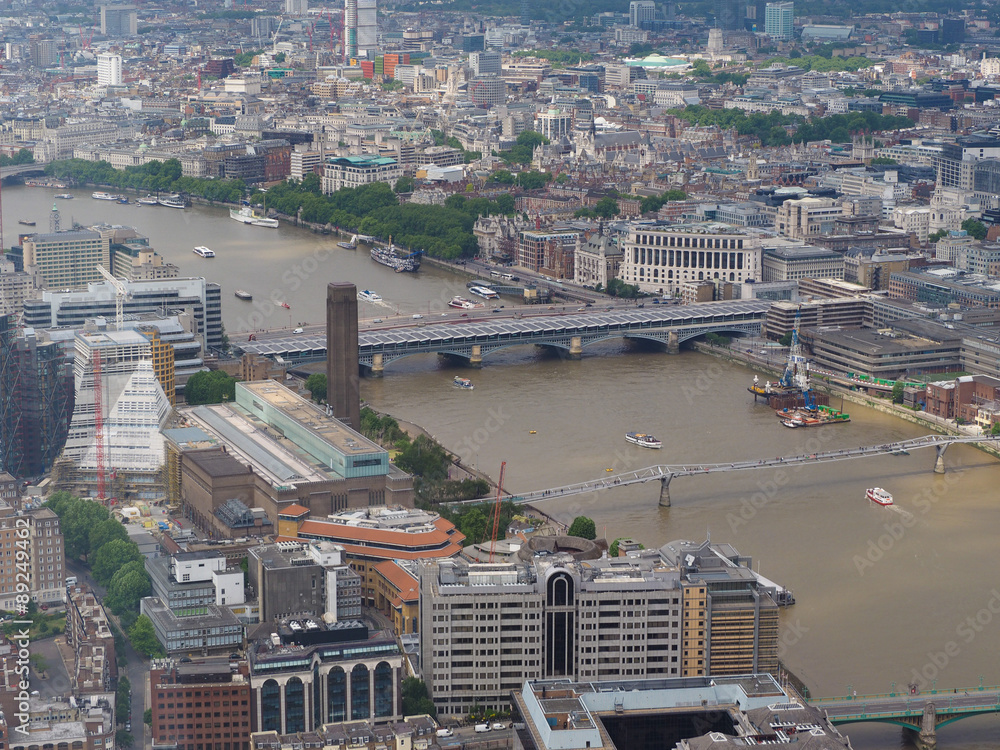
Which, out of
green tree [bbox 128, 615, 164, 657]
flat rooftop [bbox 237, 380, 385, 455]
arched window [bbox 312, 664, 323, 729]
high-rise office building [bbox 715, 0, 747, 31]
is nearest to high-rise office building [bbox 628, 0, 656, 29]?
high-rise office building [bbox 715, 0, 747, 31]

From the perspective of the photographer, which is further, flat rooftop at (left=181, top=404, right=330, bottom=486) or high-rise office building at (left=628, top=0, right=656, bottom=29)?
high-rise office building at (left=628, top=0, right=656, bottom=29)

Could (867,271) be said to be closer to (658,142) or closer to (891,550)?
(891,550)

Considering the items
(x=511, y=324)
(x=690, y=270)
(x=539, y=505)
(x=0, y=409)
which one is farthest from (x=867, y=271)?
(x=0, y=409)

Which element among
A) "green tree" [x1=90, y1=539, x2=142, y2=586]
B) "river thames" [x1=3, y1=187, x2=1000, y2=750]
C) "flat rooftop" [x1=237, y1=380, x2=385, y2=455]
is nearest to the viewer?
"river thames" [x1=3, y1=187, x2=1000, y2=750]

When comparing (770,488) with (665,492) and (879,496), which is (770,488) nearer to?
(879,496)

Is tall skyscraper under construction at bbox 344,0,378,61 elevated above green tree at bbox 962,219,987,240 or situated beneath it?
elevated above

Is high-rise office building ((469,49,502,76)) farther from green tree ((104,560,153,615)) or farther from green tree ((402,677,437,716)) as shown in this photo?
green tree ((402,677,437,716))
